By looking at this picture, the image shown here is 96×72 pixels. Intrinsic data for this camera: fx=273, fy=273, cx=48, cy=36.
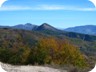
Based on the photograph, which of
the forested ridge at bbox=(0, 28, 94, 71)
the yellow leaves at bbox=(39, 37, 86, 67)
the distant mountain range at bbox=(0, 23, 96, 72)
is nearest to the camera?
the forested ridge at bbox=(0, 28, 94, 71)

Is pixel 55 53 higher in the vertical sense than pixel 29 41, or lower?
higher

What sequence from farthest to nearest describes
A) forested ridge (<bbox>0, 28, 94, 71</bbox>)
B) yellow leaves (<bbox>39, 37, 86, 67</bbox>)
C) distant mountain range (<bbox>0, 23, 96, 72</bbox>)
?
1. distant mountain range (<bbox>0, 23, 96, 72</bbox>)
2. yellow leaves (<bbox>39, 37, 86, 67</bbox>)
3. forested ridge (<bbox>0, 28, 94, 71</bbox>)

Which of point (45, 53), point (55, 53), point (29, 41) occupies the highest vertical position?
point (45, 53)

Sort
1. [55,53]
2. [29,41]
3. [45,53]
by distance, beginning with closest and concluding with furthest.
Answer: [45,53] → [55,53] → [29,41]

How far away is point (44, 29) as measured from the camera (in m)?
177

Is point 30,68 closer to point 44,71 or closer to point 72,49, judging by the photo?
point 44,71

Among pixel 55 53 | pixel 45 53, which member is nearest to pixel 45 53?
pixel 45 53

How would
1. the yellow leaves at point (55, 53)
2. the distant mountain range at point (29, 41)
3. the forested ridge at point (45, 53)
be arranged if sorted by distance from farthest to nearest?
1. the distant mountain range at point (29, 41)
2. the yellow leaves at point (55, 53)
3. the forested ridge at point (45, 53)

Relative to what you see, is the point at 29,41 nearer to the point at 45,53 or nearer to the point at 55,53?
the point at 55,53

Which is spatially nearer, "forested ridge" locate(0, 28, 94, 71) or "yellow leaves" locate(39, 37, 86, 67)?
"forested ridge" locate(0, 28, 94, 71)

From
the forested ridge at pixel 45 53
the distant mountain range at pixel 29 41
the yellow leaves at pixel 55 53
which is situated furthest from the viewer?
the distant mountain range at pixel 29 41

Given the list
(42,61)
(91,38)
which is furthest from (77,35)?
(42,61)

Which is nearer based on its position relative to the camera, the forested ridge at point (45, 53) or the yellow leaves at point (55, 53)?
the forested ridge at point (45, 53)

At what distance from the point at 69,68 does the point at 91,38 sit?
150 metres
